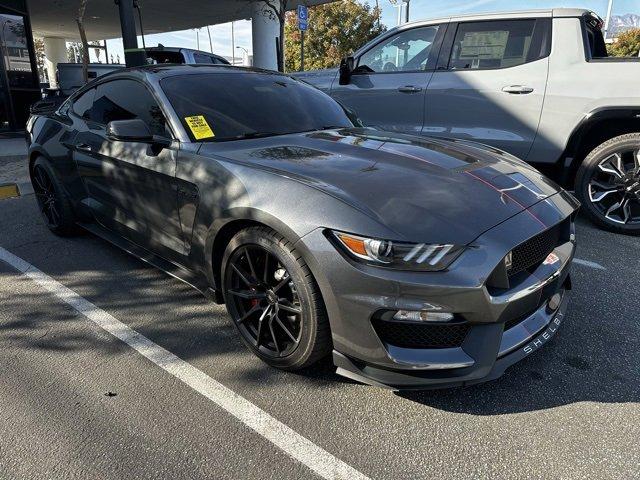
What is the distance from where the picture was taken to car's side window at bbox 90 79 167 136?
316 cm

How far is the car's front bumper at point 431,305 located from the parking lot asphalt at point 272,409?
0.26 meters

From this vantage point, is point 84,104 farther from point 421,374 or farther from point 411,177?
point 421,374

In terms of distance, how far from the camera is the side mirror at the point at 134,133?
9.57ft

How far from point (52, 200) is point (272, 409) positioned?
3334mm

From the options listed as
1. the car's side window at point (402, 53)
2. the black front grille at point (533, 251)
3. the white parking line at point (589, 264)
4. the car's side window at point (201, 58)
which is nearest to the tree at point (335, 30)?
the car's side window at point (201, 58)

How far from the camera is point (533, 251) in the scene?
88.4 inches

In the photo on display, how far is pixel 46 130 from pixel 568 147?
490 centimetres

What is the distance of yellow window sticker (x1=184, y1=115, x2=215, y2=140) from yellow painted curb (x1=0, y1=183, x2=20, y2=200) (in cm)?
431

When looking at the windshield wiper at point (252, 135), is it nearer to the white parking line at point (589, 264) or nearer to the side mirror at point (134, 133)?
the side mirror at point (134, 133)

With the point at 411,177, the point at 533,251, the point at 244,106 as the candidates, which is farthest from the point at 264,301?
the point at 244,106

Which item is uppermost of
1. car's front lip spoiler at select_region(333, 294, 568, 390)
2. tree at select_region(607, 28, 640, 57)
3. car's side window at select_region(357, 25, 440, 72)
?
tree at select_region(607, 28, 640, 57)

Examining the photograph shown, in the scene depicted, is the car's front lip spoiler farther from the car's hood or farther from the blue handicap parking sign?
the blue handicap parking sign


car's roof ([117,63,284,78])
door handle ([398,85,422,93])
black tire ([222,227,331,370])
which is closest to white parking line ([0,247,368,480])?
black tire ([222,227,331,370])

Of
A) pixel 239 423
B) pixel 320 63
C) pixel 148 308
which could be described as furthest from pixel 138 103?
pixel 320 63
